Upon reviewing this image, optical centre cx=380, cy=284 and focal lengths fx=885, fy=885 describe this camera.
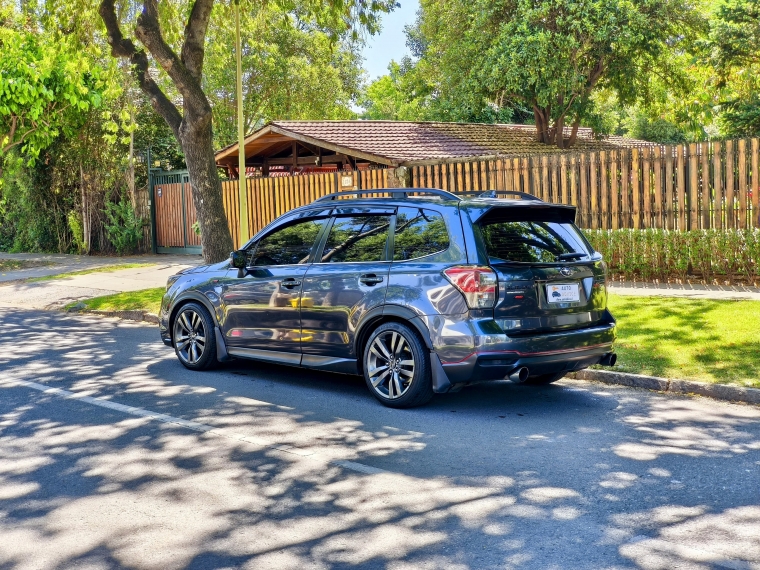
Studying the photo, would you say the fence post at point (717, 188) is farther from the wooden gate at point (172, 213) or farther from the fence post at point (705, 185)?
the wooden gate at point (172, 213)

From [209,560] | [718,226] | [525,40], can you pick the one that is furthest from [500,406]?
[525,40]

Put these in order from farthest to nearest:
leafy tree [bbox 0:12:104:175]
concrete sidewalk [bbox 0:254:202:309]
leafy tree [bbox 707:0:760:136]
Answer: leafy tree [bbox 0:12:104:175] → leafy tree [bbox 707:0:760:136] → concrete sidewalk [bbox 0:254:202:309]

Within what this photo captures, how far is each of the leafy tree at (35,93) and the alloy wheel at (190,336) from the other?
12980 mm

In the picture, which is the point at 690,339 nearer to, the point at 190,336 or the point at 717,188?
the point at 717,188

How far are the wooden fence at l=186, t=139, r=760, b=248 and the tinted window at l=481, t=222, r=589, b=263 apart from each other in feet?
16.7

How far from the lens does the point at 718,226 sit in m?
13.8

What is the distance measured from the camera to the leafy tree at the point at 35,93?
870 inches

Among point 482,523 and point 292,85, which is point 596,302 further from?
point 292,85

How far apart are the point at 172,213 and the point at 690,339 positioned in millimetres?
19055

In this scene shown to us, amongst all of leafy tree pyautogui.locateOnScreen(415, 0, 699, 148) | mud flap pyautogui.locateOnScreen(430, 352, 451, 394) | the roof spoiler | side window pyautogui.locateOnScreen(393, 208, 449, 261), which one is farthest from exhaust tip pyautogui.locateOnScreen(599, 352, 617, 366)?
leafy tree pyautogui.locateOnScreen(415, 0, 699, 148)

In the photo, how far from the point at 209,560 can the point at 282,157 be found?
23.7 metres

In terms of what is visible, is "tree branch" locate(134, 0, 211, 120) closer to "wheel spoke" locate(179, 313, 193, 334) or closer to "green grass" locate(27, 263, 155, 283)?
"wheel spoke" locate(179, 313, 193, 334)

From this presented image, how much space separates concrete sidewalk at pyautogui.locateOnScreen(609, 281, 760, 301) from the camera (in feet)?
40.6

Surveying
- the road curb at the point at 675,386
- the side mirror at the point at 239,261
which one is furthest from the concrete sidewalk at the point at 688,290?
the side mirror at the point at 239,261
